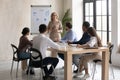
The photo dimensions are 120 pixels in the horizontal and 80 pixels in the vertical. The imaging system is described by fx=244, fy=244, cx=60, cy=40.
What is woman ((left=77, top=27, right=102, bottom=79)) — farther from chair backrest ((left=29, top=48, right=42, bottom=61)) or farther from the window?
the window

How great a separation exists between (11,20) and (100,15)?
3.02 meters

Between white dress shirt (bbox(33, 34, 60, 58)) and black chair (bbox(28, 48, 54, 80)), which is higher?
white dress shirt (bbox(33, 34, 60, 58))

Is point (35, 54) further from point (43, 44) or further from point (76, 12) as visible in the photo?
point (76, 12)

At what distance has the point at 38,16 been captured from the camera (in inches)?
346

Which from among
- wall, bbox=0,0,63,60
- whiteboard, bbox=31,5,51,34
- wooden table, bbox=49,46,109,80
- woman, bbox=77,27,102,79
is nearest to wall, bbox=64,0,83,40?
whiteboard, bbox=31,5,51,34

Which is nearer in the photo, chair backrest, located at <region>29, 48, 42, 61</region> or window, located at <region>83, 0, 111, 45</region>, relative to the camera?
chair backrest, located at <region>29, 48, 42, 61</region>

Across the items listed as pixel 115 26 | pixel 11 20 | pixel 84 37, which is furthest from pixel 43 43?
pixel 11 20

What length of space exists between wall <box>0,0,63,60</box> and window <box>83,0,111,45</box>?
6.40 ft

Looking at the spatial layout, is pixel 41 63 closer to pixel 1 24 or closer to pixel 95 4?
pixel 1 24

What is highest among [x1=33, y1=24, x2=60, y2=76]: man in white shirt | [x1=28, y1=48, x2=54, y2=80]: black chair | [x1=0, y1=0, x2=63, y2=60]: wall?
[x1=0, y1=0, x2=63, y2=60]: wall

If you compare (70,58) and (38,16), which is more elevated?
(38,16)

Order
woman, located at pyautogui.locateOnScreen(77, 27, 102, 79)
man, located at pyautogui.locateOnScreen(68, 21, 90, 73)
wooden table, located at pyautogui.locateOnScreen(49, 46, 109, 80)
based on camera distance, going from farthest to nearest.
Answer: man, located at pyautogui.locateOnScreen(68, 21, 90, 73) < woman, located at pyautogui.locateOnScreen(77, 27, 102, 79) < wooden table, located at pyautogui.locateOnScreen(49, 46, 109, 80)

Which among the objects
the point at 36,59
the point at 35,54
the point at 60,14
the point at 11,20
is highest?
the point at 60,14

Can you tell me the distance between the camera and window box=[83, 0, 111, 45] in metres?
7.79
